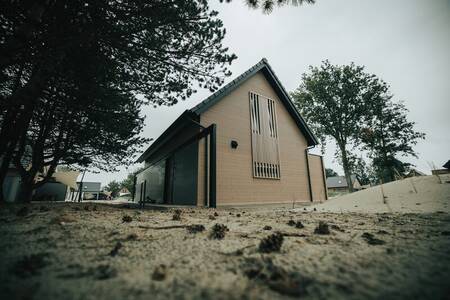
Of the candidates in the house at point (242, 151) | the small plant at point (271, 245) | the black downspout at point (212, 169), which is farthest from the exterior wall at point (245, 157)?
the small plant at point (271, 245)

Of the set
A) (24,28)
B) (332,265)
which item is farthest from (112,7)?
(332,265)

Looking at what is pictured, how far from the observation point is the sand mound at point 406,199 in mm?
4375

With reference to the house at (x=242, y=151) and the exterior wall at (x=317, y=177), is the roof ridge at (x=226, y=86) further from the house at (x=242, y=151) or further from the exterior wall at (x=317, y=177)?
the exterior wall at (x=317, y=177)

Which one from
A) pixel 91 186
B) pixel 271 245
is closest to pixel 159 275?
pixel 271 245

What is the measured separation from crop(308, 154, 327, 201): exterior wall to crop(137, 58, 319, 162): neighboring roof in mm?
1166

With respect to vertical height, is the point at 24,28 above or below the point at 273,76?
below

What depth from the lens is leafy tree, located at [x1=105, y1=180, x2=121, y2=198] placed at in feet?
243

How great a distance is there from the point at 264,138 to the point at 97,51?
8.00m

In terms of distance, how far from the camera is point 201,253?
1.59 meters

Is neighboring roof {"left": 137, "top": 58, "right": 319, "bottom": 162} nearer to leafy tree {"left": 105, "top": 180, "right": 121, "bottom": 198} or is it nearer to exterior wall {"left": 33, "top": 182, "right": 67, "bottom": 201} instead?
exterior wall {"left": 33, "top": 182, "right": 67, "bottom": 201}

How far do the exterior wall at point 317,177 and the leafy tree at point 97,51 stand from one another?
993cm

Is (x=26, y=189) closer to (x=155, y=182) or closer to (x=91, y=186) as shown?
(x=155, y=182)

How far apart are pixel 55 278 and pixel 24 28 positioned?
17.1 ft

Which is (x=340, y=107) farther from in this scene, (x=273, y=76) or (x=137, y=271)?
(x=137, y=271)
